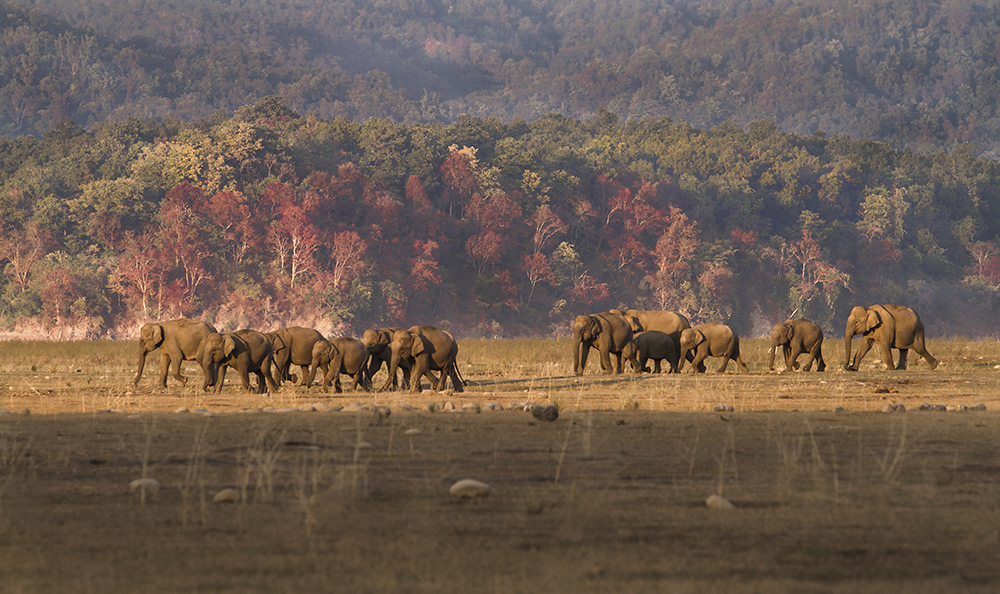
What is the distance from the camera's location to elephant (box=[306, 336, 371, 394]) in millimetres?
21156

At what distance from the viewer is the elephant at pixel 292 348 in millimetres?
22578

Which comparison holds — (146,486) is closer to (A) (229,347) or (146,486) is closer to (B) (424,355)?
(A) (229,347)

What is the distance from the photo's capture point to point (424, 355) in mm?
21391

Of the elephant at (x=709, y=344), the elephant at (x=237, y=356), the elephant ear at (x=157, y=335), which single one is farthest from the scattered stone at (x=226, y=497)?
the elephant at (x=709, y=344)

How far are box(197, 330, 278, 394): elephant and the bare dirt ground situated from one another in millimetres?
7272

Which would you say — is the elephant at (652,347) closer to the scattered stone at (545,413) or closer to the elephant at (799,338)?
the elephant at (799,338)

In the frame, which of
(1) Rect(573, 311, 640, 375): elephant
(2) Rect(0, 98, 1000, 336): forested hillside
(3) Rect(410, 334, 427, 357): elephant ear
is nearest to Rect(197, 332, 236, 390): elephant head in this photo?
(3) Rect(410, 334, 427, 357): elephant ear

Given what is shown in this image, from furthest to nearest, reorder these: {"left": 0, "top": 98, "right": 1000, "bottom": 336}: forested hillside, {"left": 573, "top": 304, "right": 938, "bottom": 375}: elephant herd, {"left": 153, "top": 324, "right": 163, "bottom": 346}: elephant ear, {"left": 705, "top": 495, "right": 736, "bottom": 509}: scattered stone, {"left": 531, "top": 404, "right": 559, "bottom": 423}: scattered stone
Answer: {"left": 0, "top": 98, "right": 1000, "bottom": 336}: forested hillside, {"left": 573, "top": 304, "right": 938, "bottom": 375}: elephant herd, {"left": 153, "top": 324, "right": 163, "bottom": 346}: elephant ear, {"left": 531, "top": 404, "right": 559, "bottom": 423}: scattered stone, {"left": 705, "top": 495, "right": 736, "bottom": 509}: scattered stone

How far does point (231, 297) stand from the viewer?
6550cm

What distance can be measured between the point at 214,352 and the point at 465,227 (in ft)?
180

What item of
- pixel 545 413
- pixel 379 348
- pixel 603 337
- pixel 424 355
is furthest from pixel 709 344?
pixel 545 413

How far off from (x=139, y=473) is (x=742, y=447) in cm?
473

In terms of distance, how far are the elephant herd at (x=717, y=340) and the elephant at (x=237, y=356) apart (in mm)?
8522

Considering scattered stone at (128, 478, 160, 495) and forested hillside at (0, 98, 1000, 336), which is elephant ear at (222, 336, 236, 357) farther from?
forested hillside at (0, 98, 1000, 336)
